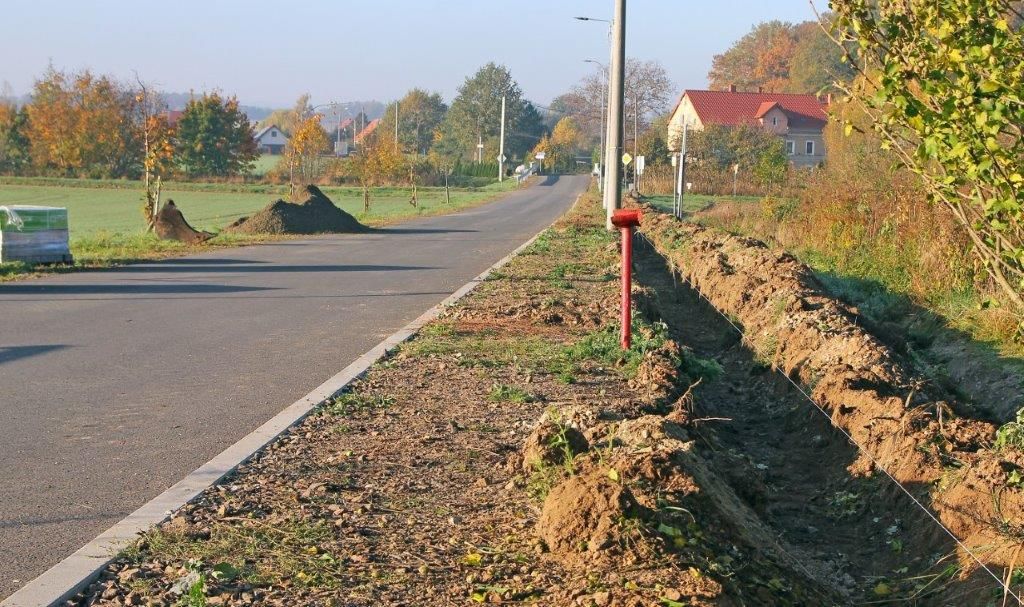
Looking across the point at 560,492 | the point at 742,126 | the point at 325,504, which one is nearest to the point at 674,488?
the point at 560,492

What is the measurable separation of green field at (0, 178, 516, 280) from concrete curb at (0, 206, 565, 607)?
11440mm

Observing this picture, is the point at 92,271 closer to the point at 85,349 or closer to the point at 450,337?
the point at 85,349

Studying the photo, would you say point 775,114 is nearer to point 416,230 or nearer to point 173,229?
point 416,230

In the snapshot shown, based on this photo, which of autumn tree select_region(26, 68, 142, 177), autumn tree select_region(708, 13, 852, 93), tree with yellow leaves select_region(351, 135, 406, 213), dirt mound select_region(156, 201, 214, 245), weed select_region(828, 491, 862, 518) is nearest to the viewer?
weed select_region(828, 491, 862, 518)

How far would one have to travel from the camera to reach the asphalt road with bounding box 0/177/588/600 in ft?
19.4

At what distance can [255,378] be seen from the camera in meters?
9.30

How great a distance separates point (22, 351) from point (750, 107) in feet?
323

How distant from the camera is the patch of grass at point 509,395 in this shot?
7.98m

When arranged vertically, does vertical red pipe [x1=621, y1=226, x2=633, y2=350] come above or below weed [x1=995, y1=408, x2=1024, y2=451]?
above

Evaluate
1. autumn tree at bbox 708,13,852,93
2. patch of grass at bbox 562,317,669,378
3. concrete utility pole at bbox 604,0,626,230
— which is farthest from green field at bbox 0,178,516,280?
autumn tree at bbox 708,13,852,93

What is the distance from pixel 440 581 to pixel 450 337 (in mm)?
6500

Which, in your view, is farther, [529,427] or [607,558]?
[529,427]

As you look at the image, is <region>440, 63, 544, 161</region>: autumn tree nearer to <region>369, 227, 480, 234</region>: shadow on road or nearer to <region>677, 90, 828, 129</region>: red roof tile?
<region>677, 90, 828, 129</region>: red roof tile

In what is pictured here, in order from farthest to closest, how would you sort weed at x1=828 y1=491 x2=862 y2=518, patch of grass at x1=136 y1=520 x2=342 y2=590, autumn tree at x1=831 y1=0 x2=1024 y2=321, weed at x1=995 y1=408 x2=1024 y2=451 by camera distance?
weed at x1=828 y1=491 x2=862 y2=518 < weed at x1=995 y1=408 x2=1024 y2=451 < autumn tree at x1=831 y1=0 x2=1024 y2=321 < patch of grass at x1=136 y1=520 x2=342 y2=590
